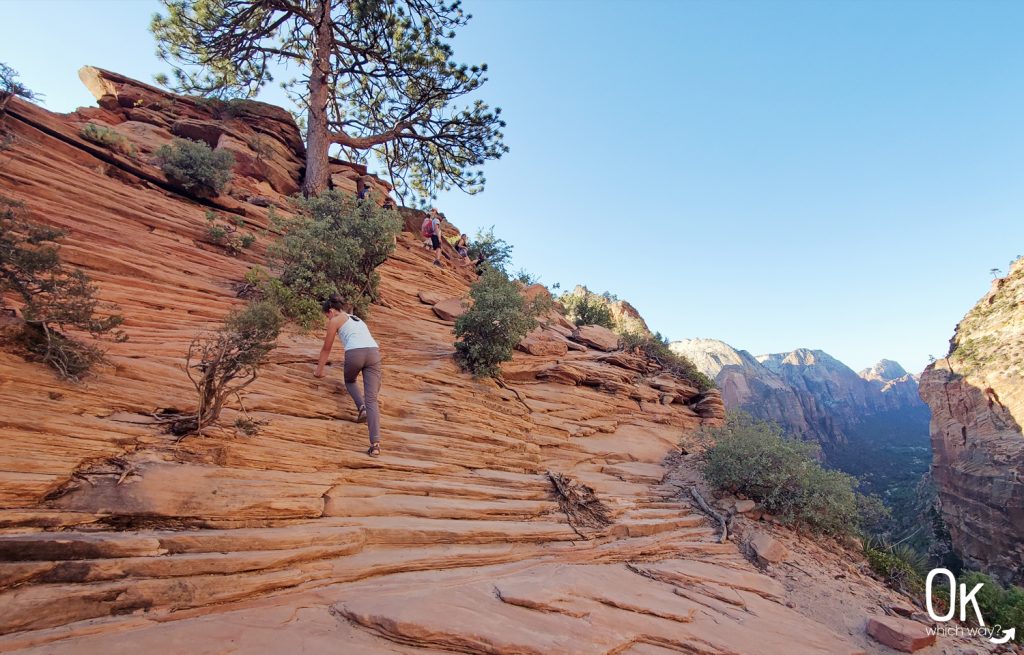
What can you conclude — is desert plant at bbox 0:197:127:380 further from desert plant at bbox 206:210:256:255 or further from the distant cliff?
the distant cliff

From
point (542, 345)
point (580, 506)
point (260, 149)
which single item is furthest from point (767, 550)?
point (260, 149)

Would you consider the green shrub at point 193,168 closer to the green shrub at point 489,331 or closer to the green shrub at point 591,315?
the green shrub at point 489,331

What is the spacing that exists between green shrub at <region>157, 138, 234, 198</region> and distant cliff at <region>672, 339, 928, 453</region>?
172 ft

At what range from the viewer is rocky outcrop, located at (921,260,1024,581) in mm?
24719

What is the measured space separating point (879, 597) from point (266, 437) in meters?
8.36

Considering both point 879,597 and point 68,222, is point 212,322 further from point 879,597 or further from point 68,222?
point 879,597

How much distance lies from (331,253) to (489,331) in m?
3.76

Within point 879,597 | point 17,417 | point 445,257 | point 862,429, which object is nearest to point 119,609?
point 17,417

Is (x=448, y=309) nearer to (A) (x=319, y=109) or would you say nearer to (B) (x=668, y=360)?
(B) (x=668, y=360)

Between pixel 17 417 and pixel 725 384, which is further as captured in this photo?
pixel 725 384

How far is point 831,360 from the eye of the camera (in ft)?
348

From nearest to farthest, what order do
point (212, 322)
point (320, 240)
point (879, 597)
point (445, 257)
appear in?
point (879, 597) → point (212, 322) → point (320, 240) → point (445, 257)

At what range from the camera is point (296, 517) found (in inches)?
161

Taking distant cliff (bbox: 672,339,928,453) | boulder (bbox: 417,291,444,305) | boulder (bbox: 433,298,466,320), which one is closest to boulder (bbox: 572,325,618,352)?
boulder (bbox: 433,298,466,320)
